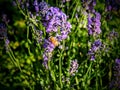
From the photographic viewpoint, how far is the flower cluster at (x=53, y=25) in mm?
1994

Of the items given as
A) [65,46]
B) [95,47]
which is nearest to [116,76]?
[95,47]

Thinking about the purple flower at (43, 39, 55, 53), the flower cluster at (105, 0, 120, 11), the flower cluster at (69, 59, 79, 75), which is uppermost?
the flower cluster at (105, 0, 120, 11)

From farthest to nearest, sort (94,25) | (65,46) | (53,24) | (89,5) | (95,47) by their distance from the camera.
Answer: (65,46), (89,5), (94,25), (95,47), (53,24)

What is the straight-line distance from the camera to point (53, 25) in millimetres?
2008

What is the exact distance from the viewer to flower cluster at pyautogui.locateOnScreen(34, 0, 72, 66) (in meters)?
1.99

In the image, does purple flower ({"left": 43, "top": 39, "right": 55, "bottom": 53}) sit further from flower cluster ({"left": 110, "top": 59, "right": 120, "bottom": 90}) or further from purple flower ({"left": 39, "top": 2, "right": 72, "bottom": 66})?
flower cluster ({"left": 110, "top": 59, "right": 120, "bottom": 90})

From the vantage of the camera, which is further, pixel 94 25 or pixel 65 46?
pixel 65 46

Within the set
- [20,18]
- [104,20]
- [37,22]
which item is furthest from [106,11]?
[20,18]

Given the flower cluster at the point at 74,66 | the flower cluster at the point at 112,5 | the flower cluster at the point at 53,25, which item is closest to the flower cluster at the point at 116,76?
the flower cluster at the point at 74,66

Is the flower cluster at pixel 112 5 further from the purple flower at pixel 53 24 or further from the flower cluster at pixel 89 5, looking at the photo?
the purple flower at pixel 53 24

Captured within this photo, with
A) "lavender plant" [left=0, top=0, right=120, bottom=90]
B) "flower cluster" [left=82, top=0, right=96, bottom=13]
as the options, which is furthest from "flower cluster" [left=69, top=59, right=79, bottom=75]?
"flower cluster" [left=82, top=0, right=96, bottom=13]

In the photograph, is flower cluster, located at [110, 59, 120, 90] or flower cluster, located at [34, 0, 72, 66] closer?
flower cluster, located at [34, 0, 72, 66]

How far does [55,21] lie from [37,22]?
15.3 inches

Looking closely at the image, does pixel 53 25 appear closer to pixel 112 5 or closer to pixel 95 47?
pixel 95 47
